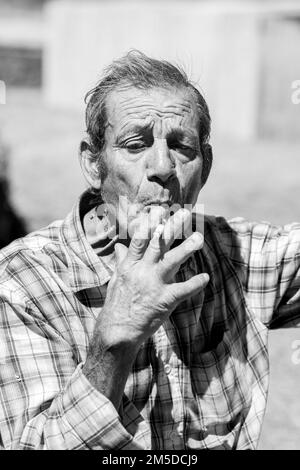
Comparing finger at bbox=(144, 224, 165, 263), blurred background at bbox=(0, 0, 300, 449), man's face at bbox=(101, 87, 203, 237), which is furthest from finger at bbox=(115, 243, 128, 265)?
blurred background at bbox=(0, 0, 300, 449)

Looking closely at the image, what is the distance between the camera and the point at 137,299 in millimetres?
2223

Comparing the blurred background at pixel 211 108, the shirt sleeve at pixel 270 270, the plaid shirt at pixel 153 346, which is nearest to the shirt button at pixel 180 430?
the plaid shirt at pixel 153 346

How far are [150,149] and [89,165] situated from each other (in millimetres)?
322

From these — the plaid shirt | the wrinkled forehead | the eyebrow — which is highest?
the wrinkled forehead

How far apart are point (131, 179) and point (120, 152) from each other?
0.33 ft

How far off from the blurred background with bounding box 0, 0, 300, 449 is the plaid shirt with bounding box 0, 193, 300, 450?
3408 mm

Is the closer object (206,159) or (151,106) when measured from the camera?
(151,106)

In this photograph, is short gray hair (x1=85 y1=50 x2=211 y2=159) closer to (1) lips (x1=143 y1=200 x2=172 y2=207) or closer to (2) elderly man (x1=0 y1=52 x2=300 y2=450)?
(2) elderly man (x1=0 y1=52 x2=300 y2=450)

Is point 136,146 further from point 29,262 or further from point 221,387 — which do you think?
point 221,387

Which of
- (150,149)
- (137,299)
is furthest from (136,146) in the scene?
(137,299)

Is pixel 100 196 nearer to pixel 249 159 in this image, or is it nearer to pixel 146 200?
pixel 146 200

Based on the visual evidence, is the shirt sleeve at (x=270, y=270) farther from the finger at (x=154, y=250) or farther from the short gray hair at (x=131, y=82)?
the finger at (x=154, y=250)

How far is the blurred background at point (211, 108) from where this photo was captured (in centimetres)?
1034

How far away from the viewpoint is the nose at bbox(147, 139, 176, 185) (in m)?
2.54
